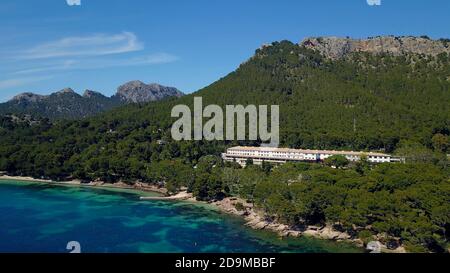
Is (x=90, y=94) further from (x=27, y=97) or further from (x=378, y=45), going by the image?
(x=378, y=45)

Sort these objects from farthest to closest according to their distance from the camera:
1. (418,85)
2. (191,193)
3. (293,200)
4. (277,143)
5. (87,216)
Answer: (418,85)
(277,143)
(191,193)
(87,216)
(293,200)

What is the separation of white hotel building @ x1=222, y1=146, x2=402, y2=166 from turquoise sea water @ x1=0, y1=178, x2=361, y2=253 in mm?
17105

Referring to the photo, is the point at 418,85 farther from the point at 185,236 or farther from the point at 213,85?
the point at 185,236

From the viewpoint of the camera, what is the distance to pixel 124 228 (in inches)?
1193

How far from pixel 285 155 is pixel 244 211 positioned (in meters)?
19.1

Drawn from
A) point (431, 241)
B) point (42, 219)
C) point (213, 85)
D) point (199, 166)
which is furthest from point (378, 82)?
point (42, 219)

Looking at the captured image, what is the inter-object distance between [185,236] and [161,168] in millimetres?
19168

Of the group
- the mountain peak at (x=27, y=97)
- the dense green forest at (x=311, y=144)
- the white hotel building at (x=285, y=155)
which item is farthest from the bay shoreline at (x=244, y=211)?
the mountain peak at (x=27, y=97)

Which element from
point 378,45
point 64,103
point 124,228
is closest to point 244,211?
point 124,228

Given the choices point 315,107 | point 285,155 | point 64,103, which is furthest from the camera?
point 64,103

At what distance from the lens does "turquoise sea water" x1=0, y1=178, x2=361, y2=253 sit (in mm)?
25891

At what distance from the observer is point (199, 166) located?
47.2m

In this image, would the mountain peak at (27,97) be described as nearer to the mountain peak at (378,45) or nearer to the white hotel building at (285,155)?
the mountain peak at (378,45)

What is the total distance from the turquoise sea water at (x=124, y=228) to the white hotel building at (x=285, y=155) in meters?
17.1
